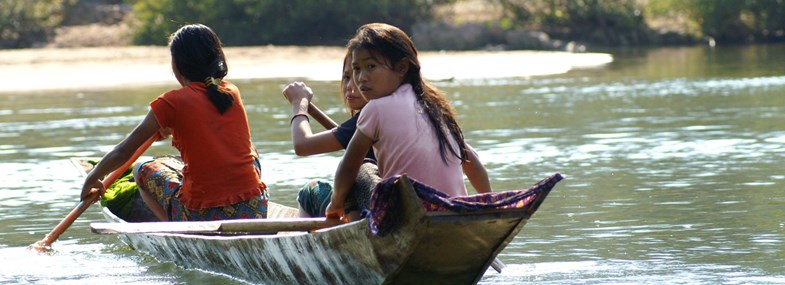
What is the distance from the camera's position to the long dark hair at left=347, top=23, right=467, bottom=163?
4848 millimetres

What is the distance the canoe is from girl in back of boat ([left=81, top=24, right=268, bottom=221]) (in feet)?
1.00

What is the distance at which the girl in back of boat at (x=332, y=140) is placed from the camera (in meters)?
5.02

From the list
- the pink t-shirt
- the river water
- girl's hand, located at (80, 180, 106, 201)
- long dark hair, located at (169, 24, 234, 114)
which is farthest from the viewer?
the river water

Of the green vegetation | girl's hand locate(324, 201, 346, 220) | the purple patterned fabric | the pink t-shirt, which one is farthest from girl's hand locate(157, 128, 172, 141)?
the green vegetation

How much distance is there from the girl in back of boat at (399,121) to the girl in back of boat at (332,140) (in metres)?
0.07

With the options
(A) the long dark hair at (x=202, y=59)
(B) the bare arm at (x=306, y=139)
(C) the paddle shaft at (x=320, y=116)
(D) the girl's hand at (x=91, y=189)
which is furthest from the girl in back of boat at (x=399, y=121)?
(D) the girl's hand at (x=91, y=189)

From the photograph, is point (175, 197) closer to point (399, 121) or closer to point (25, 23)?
point (399, 121)

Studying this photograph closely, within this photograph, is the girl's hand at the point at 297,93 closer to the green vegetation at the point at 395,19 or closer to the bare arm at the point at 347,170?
the bare arm at the point at 347,170

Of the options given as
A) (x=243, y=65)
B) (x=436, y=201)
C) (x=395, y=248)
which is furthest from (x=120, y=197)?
(x=243, y=65)

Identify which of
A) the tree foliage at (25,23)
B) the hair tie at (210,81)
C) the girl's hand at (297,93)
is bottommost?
the tree foliage at (25,23)

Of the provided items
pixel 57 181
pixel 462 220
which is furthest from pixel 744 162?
pixel 462 220

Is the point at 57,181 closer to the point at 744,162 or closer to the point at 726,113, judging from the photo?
the point at 744,162

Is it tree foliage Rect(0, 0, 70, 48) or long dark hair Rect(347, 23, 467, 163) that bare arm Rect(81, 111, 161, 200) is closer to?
long dark hair Rect(347, 23, 467, 163)

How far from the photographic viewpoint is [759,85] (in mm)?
18172
